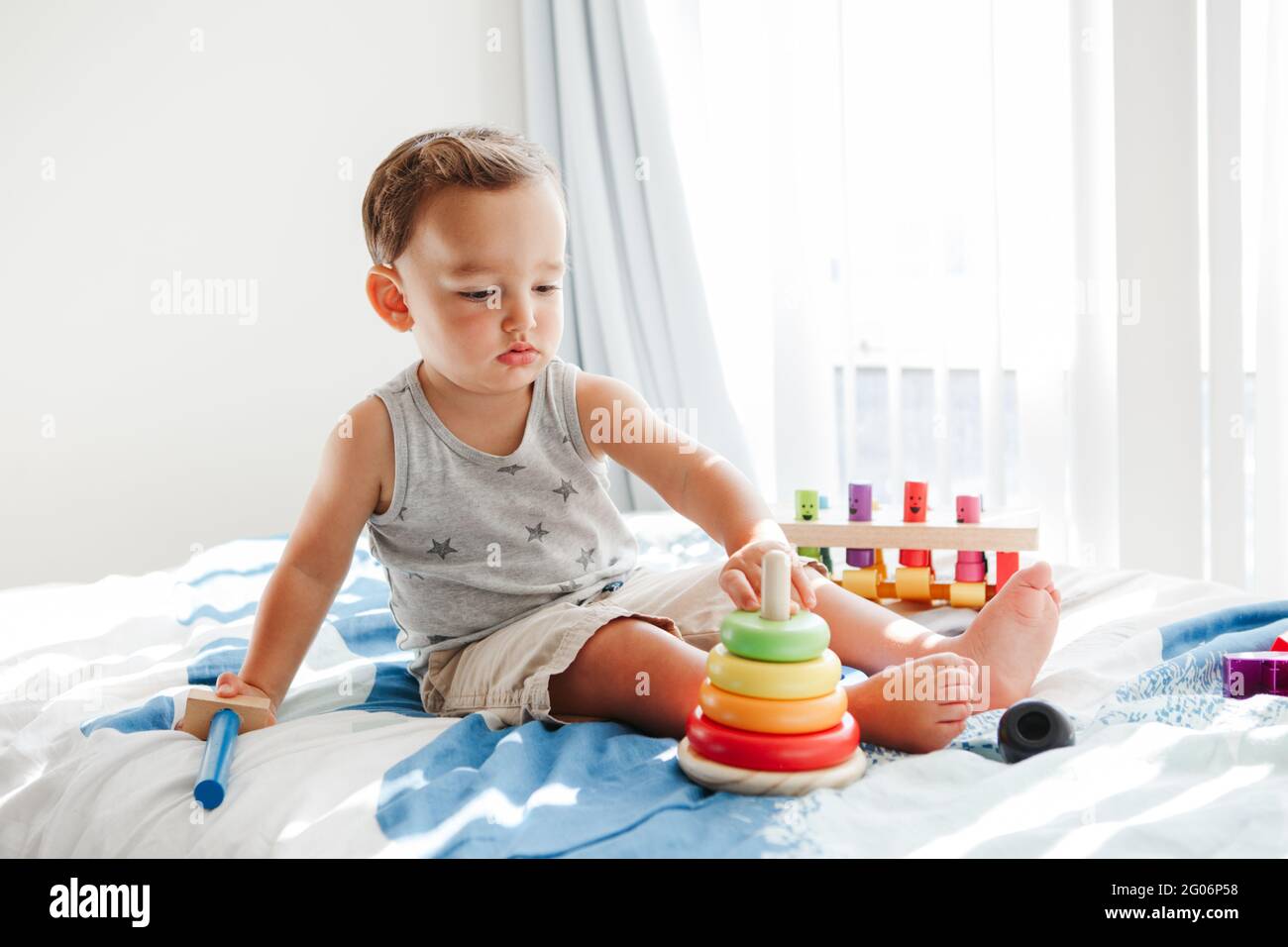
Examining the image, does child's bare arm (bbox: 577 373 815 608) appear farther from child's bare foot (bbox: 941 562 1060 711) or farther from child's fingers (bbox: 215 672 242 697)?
child's fingers (bbox: 215 672 242 697)

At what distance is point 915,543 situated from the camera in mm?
1468

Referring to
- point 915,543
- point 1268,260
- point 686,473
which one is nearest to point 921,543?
point 915,543

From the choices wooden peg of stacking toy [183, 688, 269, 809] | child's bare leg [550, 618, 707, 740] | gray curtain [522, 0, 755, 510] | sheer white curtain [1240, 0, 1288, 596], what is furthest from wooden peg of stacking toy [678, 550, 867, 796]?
gray curtain [522, 0, 755, 510]

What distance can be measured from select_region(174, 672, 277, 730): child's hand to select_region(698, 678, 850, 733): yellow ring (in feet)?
1.41

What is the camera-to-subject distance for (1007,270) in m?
2.35

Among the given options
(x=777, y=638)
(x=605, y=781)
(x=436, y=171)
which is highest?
(x=436, y=171)

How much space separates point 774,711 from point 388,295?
642 millimetres

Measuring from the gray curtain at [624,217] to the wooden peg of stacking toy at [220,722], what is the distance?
155cm

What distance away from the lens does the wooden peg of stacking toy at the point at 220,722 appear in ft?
3.04

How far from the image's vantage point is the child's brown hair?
3.78 feet

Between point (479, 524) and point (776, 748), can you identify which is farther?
point (479, 524)

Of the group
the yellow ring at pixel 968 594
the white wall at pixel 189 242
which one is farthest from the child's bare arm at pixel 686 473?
the white wall at pixel 189 242

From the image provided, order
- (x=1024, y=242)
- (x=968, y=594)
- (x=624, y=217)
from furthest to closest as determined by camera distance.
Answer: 1. (x=624, y=217)
2. (x=1024, y=242)
3. (x=968, y=594)

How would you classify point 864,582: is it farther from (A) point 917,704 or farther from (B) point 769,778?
(B) point 769,778
